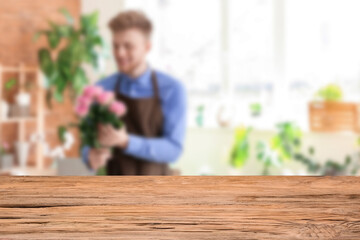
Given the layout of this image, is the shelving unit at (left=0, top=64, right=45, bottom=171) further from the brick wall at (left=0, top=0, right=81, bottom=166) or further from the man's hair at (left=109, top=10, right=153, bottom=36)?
the man's hair at (left=109, top=10, right=153, bottom=36)

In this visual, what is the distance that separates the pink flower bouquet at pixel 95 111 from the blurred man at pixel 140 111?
0.06 feet

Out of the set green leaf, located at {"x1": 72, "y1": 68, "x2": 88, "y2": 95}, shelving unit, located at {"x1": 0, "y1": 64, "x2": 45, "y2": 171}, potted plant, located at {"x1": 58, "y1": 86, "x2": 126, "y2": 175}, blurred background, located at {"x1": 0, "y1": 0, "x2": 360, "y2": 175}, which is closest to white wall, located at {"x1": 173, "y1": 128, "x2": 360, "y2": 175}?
blurred background, located at {"x1": 0, "y1": 0, "x2": 360, "y2": 175}

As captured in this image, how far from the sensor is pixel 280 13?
2938 mm

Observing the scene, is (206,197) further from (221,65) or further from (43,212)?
(221,65)

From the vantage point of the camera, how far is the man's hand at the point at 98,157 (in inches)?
48.3

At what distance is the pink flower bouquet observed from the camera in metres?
1.23

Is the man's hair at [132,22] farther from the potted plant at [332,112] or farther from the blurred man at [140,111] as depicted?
the potted plant at [332,112]

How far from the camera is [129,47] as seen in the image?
1305 mm

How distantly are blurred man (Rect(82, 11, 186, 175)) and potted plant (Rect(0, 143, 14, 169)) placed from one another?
6.67ft

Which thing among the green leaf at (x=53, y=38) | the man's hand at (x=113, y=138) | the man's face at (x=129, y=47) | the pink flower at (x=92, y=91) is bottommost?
the man's hand at (x=113, y=138)

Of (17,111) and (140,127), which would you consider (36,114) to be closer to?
(17,111)

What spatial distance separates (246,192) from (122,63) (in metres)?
1.10

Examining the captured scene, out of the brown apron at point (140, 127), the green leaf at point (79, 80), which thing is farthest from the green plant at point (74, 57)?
the brown apron at point (140, 127)

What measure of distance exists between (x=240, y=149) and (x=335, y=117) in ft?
1.69
